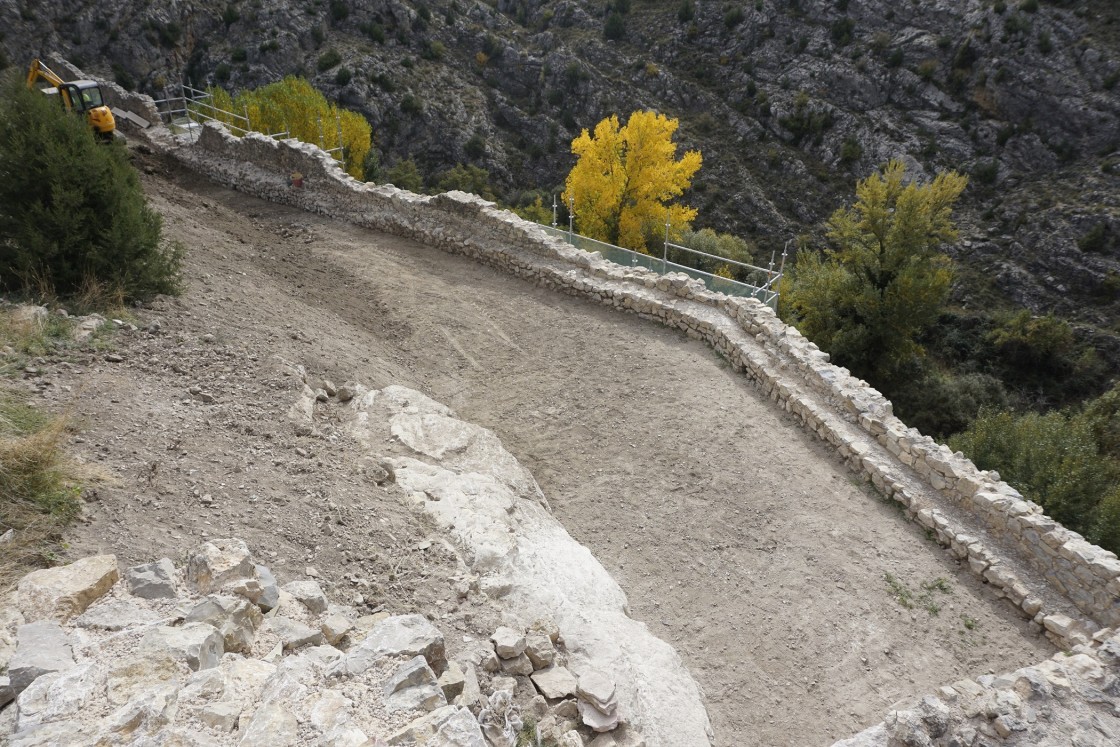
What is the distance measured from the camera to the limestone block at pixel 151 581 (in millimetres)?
4469

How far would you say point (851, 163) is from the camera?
47.5 metres

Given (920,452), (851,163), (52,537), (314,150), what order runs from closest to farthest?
(52,537) < (920,452) < (314,150) < (851,163)

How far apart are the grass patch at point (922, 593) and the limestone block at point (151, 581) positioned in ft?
23.7

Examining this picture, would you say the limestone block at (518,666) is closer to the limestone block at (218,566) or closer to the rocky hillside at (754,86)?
the limestone block at (218,566)

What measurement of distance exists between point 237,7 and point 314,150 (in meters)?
41.1

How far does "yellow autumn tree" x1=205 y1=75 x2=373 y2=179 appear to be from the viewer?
2705cm

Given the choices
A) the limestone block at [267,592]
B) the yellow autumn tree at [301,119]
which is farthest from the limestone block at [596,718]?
the yellow autumn tree at [301,119]

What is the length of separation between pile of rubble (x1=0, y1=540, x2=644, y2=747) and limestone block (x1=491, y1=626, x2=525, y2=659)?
1cm

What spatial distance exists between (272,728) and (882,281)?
22.4 m

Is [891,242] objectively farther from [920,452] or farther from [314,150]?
[314,150]

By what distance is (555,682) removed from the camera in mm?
5180

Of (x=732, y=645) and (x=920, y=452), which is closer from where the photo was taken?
(x=732, y=645)

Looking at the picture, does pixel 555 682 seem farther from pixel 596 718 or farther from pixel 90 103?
pixel 90 103

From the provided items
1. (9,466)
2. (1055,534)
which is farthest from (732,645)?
(9,466)
